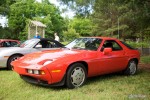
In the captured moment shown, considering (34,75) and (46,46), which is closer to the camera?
(34,75)

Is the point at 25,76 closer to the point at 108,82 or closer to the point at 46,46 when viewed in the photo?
the point at 108,82

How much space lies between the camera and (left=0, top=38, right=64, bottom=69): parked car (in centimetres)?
872

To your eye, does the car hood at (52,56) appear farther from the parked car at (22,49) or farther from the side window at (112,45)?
the parked car at (22,49)

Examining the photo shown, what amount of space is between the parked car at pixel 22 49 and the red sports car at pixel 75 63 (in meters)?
2.28

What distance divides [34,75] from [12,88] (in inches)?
30.0

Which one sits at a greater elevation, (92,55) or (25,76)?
(92,55)

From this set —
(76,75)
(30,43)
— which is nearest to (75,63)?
(76,75)

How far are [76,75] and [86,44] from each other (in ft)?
4.57

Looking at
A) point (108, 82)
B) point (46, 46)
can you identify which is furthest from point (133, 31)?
point (108, 82)

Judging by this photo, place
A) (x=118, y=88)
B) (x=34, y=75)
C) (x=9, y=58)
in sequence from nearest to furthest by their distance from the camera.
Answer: (x=34, y=75) → (x=118, y=88) → (x=9, y=58)

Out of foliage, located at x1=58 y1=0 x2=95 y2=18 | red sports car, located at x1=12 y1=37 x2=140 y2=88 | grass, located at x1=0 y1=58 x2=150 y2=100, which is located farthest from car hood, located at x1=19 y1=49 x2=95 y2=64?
foliage, located at x1=58 y1=0 x2=95 y2=18

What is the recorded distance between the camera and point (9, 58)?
8.80 meters

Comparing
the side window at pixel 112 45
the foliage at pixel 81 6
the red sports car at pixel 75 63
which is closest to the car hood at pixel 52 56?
the red sports car at pixel 75 63

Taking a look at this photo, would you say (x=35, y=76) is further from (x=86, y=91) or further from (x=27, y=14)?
(x=27, y=14)
